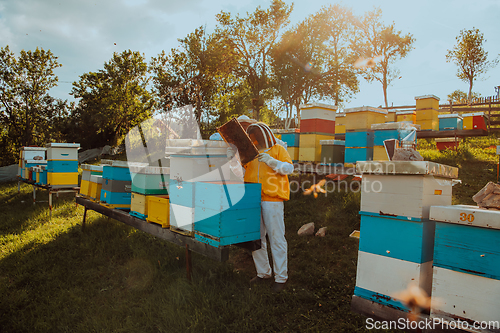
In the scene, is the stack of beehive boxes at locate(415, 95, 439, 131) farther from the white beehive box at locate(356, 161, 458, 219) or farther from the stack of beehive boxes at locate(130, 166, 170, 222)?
the stack of beehive boxes at locate(130, 166, 170, 222)

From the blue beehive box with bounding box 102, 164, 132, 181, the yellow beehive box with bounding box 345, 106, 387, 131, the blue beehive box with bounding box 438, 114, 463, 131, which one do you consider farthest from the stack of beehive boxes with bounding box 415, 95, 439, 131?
the blue beehive box with bounding box 102, 164, 132, 181

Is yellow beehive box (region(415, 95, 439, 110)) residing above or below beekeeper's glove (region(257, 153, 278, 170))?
above

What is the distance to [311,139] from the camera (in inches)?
266

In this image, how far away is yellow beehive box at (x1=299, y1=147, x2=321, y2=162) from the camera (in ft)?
22.1

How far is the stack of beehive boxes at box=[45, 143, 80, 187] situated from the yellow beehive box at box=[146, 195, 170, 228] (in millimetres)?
4842

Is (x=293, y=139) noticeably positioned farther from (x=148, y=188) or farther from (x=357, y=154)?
(x=148, y=188)

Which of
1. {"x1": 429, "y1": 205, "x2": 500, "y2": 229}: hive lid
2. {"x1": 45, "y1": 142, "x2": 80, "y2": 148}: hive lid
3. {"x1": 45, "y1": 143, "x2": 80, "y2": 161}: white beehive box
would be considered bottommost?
{"x1": 429, "y1": 205, "x2": 500, "y2": 229}: hive lid

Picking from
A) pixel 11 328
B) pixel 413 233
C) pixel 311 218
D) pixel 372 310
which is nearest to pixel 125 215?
pixel 11 328

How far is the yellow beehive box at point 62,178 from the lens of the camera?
24.2 ft

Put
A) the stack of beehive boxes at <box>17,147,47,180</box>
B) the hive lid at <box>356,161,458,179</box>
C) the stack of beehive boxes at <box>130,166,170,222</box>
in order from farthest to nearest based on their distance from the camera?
the stack of beehive boxes at <box>17,147,47,180</box>, the stack of beehive boxes at <box>130,166,170,222</box>, the hive lid at <box>356,161,458,179</box>

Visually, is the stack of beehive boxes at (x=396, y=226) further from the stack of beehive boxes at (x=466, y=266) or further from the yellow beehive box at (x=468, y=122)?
the yellow beehive box at (x=468, y=122)

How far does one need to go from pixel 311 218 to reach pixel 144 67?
70.4 feet

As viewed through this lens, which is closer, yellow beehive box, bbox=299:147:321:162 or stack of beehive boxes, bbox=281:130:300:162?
yellow beehive box, bbox=299:147:321:162

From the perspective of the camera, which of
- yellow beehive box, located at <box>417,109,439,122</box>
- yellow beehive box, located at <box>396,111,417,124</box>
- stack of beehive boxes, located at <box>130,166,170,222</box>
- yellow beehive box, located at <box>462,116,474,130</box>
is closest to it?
stack of beehive boxes, located at <box>130,166,170,222</box>
